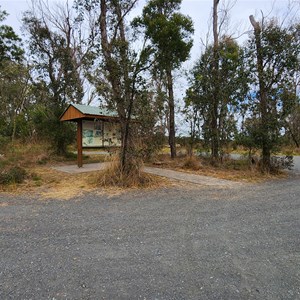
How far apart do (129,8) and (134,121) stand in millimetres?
3831

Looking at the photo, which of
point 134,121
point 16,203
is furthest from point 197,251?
point 134,121

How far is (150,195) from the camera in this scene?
15.4 feet

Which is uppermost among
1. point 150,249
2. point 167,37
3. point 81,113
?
point 167,37

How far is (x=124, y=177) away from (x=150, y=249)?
3287mm

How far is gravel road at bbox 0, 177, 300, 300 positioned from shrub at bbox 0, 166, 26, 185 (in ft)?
4.25

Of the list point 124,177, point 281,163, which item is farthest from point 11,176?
point 281,163

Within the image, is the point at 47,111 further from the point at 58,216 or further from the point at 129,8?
the point at 58,216

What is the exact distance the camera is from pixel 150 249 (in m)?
2.37

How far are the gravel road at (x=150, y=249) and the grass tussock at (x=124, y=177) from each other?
3.97 ft

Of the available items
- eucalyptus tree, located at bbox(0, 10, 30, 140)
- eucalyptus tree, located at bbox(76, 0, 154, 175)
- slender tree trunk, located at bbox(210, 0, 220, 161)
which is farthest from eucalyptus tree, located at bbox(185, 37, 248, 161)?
eucalyptus tree, located at bbox(0, 10, 30, 140)

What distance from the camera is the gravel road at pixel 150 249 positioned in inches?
68.5

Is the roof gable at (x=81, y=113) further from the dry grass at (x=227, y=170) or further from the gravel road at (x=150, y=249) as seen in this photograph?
the gravel road at (x=150, y=249)

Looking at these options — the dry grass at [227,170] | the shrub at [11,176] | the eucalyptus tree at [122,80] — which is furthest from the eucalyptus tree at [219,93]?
the shrub at [11,176]

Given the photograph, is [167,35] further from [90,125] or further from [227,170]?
[227,170]
